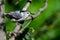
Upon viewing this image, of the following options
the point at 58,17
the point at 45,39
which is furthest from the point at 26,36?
the point at 58,17

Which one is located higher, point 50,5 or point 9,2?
point 9,2

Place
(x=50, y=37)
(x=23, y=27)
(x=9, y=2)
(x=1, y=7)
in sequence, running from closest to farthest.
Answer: (x=1, y=7) → (x=23, y=27) → (x=9, y=2) → (x=50, y=37)

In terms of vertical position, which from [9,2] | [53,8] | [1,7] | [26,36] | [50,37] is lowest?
[50,37]

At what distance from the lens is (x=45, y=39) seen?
6.99 feet

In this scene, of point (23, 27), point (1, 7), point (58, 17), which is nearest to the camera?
point (1, 7)

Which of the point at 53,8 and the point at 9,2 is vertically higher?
the point at 9,2

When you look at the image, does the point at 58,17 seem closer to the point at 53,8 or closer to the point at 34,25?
the point at 53,8

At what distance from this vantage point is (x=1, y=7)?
83cm

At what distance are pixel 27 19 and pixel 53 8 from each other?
50.6 inches

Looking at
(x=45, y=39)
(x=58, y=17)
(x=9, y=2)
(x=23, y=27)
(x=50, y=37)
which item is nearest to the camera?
(x=23, y=27)

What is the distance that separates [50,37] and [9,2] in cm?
92

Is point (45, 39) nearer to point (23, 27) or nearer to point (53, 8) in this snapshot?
point (53, 8)

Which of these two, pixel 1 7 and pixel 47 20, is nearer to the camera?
pixel 1 7

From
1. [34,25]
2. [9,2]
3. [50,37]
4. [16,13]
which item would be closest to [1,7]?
[16,13]
